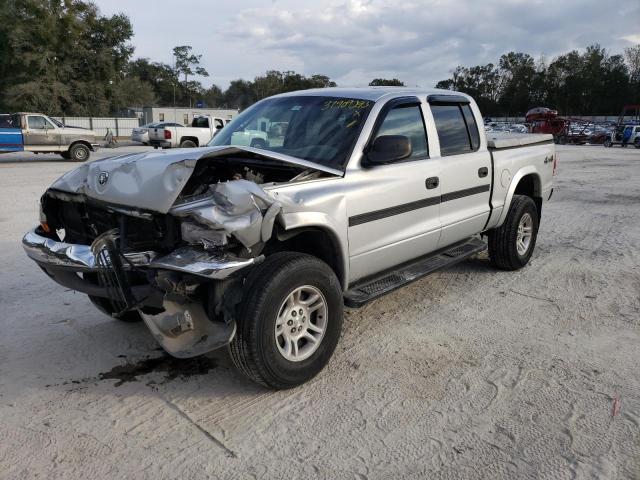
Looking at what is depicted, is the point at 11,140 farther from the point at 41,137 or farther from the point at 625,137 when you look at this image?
the point at 625,137

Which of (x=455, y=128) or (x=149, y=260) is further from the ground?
(x=455, y=128)

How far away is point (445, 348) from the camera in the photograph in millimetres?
3865

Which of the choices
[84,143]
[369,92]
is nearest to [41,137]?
[84,143]

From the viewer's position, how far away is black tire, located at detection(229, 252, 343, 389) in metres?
2.96

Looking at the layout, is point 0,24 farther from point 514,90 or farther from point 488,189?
point 514,90

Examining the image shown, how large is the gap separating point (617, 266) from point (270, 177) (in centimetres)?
440

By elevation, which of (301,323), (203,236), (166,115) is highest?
(166,115)

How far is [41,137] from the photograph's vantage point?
19.0m

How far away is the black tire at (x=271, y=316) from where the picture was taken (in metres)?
2.96

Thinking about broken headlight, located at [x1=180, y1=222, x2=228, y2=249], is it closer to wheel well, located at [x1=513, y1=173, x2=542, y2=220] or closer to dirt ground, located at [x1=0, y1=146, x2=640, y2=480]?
dirt ground, located at [x1=0, y1=146, x2=640, y2=480]

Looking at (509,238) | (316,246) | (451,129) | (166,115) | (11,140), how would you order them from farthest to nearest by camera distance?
1. (166,115)
2. (11,140)
3. (509,238)
4. (451,129)
5. (316,246)

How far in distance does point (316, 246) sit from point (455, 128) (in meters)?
2.08

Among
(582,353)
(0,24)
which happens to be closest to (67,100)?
(0,24)

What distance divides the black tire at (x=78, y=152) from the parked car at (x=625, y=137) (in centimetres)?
3299
